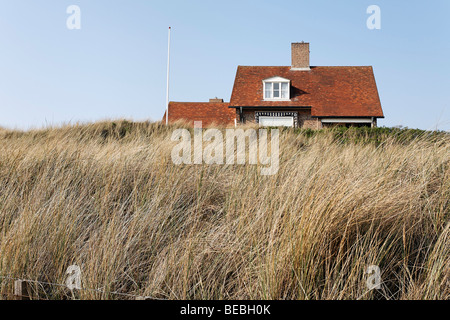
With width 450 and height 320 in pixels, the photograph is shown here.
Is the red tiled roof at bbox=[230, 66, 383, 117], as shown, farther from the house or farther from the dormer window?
the dormer window

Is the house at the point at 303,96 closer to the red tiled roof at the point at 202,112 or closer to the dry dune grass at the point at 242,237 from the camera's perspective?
the red tiled roof at the point at 202,112

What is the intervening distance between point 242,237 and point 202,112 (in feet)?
73.4

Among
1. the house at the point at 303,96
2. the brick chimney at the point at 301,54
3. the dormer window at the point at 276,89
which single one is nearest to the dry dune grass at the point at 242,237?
the house at the point at 303,96

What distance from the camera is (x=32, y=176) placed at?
408 cm

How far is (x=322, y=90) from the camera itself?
71.9 ft

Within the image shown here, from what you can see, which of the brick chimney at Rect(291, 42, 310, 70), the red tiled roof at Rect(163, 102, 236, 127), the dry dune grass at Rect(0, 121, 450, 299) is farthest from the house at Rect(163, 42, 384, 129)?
the dry dune grass at Rect(0, 121, 450, 299)

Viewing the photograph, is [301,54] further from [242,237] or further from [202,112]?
[242,237]

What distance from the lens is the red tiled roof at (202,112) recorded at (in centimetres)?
2394

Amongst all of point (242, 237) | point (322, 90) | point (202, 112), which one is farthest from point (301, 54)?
point (242, 237)

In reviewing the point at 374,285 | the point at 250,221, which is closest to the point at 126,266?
the point at 250,221


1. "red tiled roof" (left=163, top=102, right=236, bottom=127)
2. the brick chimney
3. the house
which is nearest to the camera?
the house

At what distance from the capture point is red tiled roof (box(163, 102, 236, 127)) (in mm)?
23938

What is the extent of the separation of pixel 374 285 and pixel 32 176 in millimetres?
3778
